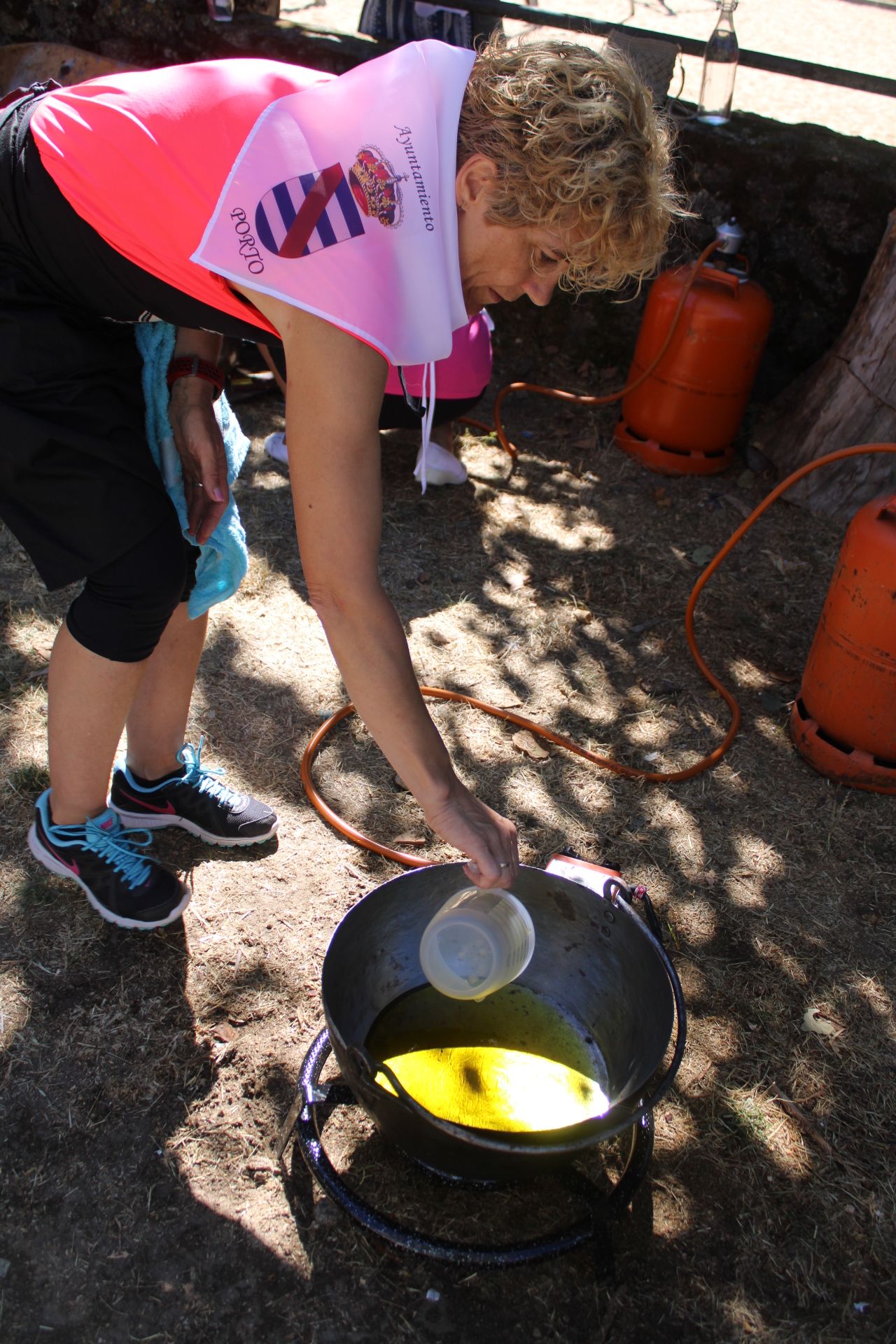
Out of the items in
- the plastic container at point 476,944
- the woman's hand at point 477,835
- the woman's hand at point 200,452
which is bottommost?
the plastic container at point 476,944

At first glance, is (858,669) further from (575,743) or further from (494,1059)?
(494,1059)

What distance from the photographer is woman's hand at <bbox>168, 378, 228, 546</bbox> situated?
1.80 m

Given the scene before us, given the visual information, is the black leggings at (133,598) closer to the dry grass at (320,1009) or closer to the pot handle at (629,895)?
the dry grass at (320,1009)

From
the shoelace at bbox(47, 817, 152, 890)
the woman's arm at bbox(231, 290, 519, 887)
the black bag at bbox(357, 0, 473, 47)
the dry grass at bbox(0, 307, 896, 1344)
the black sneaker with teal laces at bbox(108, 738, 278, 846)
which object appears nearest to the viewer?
the woman's arm at bbox(231, 290, 519, 887)

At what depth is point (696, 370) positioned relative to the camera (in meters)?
4.04

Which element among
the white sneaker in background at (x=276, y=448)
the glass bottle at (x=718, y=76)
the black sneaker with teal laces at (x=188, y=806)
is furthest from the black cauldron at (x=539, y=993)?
the glass bottle at (x=718, y=76)

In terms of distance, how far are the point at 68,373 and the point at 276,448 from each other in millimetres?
2419

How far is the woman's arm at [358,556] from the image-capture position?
1.25 metres

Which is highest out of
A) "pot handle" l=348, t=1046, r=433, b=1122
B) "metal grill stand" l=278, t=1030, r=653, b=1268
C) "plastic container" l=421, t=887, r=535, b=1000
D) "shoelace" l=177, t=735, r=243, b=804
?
"pot handle" l=348, t=1046, r=433, b=1122

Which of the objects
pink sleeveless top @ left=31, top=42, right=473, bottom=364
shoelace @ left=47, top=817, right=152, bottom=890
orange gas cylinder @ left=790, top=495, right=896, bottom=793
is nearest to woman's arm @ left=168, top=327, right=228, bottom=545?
pink sleeveless top @ left=31, top=42, right=473, bottom=364

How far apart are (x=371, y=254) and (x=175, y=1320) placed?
1.62 metres

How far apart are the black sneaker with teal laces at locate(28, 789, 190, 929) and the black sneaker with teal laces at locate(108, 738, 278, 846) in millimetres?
213

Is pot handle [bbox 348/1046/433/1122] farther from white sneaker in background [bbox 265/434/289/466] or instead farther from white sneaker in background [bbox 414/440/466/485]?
white sneaker in background [bbox 265/434/289/466]

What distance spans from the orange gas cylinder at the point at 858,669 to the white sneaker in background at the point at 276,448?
7.20ft
